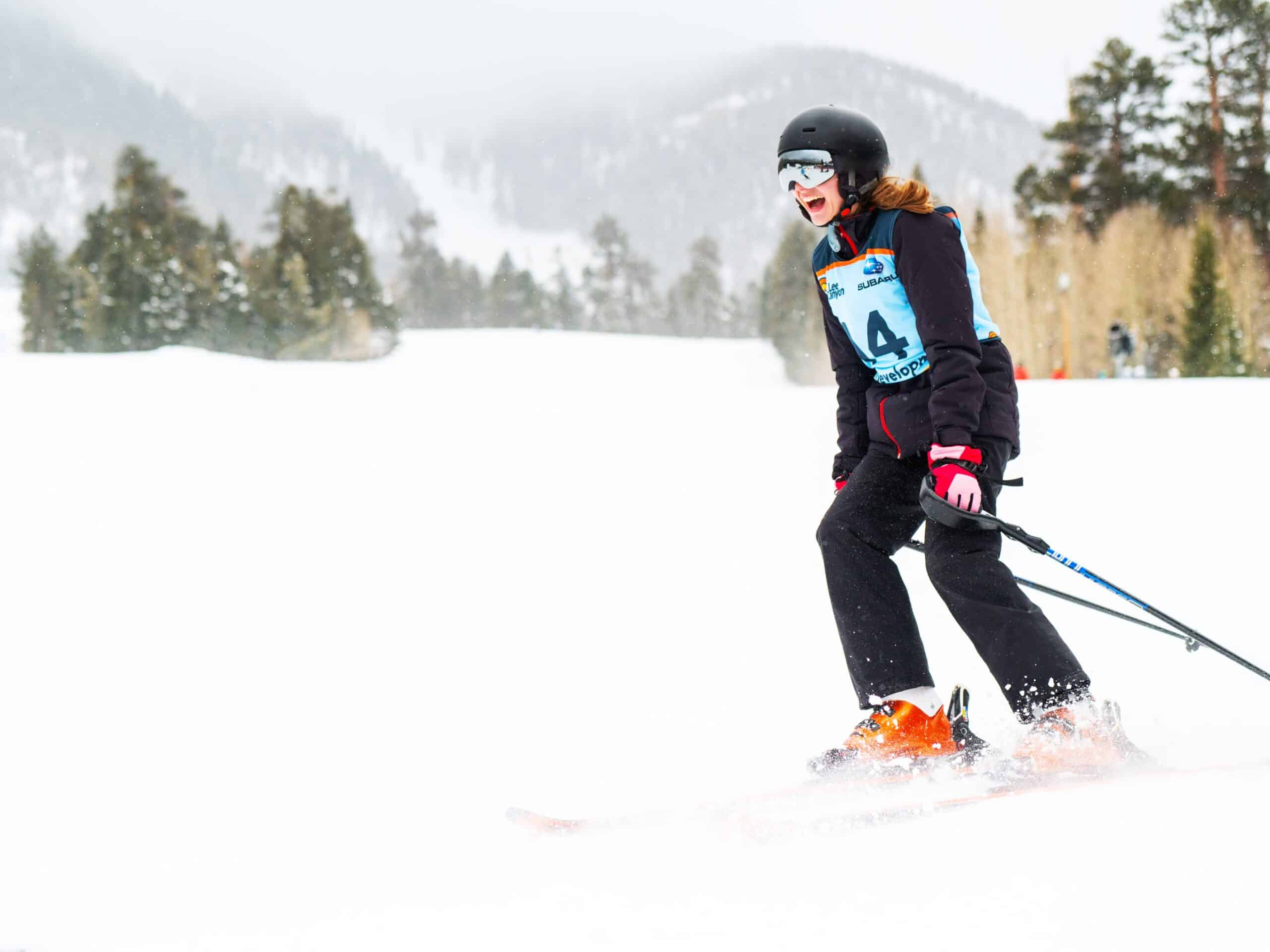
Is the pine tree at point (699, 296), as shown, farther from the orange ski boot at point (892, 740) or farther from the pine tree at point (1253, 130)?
the orange ski boot at point (892, 740)

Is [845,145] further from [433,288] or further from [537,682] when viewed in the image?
[433,288]

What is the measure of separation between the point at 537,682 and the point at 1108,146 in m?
38.1

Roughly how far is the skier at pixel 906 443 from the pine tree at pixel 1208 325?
86.9ft

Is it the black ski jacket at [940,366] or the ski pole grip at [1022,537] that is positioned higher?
the black ski jacket at [940,366]

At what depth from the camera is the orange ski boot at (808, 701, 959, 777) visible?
270 centimetres

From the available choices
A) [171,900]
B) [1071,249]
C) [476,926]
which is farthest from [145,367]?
[1071,249]

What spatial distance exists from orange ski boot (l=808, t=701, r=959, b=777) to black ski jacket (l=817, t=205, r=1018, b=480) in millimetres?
709

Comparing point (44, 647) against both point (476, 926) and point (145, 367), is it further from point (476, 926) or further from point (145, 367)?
point (145, 367)

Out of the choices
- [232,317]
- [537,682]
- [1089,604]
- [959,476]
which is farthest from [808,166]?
[232,317]

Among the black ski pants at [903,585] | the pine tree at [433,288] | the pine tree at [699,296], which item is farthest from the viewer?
the pine tree at [699,296]

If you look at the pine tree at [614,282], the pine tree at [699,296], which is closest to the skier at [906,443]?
the pine tree at [614,282]

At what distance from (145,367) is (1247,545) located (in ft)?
31.5

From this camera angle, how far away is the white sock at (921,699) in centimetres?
272

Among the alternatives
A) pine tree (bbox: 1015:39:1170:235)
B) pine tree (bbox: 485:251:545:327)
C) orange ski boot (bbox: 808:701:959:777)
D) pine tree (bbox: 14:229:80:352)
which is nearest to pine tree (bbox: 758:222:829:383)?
pine tree (bbox: 1015:39:1170:235)
